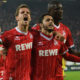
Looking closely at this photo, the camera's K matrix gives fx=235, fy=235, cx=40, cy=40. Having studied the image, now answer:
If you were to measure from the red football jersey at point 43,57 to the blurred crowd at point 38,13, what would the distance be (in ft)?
54.8

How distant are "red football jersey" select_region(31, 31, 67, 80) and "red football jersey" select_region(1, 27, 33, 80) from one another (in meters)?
0.10

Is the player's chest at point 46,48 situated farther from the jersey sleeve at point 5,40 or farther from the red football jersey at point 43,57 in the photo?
the jersey sleeve at point 5,40

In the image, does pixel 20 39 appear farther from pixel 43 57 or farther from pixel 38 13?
pixel 38 13

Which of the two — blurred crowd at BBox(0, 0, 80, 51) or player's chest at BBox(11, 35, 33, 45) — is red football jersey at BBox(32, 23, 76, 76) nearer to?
player's chest at BBox(11, 35, 33, 45)

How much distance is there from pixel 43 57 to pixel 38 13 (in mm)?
18815

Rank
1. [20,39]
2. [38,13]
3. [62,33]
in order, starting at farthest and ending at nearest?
[38,13]
[62,33]
[20,39]

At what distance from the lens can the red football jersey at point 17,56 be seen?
320 cm

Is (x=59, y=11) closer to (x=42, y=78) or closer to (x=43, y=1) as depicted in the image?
(x=42, y=78)

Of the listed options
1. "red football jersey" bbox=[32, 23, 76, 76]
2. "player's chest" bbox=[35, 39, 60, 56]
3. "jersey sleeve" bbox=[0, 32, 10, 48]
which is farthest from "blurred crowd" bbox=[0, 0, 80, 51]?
"jersey sleeve" bbox=[0, 32, 10, 48]

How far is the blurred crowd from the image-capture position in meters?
20.7

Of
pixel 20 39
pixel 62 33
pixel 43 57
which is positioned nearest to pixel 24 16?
pixel 20 39

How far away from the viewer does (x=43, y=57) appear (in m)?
3.35

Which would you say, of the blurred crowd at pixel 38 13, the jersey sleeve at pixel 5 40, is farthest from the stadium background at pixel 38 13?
the jersey sleeve at pixel 5 40

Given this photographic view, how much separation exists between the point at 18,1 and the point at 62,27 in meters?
18.7
